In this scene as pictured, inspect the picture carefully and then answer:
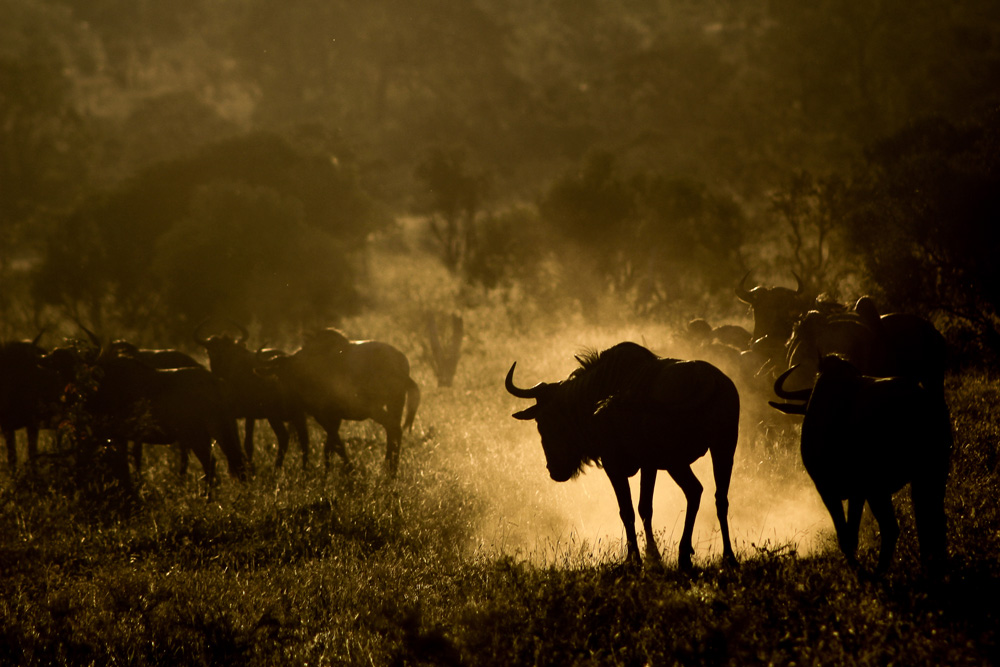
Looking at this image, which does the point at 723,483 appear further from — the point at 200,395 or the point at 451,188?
the point at 451,188

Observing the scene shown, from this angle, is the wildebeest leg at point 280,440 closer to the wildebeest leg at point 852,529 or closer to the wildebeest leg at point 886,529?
the wildebeest leg at point 852,529

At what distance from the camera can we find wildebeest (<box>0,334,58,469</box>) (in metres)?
12.3

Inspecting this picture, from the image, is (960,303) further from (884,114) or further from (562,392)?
(884,114)

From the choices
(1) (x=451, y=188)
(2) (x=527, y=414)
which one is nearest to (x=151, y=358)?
(2) (x=527, y=414)

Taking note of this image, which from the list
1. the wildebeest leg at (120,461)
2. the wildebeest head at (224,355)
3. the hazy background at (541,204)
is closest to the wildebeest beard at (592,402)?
the hazy background at (541,204)

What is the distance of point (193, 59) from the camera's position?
110500 mm

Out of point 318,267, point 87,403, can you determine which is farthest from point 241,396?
point 318,267

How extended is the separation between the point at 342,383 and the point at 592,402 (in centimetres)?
554

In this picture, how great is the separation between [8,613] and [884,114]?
4759 cm

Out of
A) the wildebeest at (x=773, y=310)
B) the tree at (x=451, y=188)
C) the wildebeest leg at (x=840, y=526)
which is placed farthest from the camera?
the tree at (x=451, y=188)

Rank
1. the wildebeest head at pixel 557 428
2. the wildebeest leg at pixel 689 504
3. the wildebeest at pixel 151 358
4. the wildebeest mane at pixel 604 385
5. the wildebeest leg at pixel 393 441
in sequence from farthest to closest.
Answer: the wildebeest leg at pixel 393 441 < the wildebeest at pixel 151 358 < the wildebeest head at pixel 557 428 < the wildebeest mane at pixel 604 385 < the wildebeest leg at pixel 689 504

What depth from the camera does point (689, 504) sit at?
22.3 feet

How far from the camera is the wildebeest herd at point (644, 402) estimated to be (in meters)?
5.89

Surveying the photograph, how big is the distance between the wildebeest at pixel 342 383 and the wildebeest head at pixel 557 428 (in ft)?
14.6
